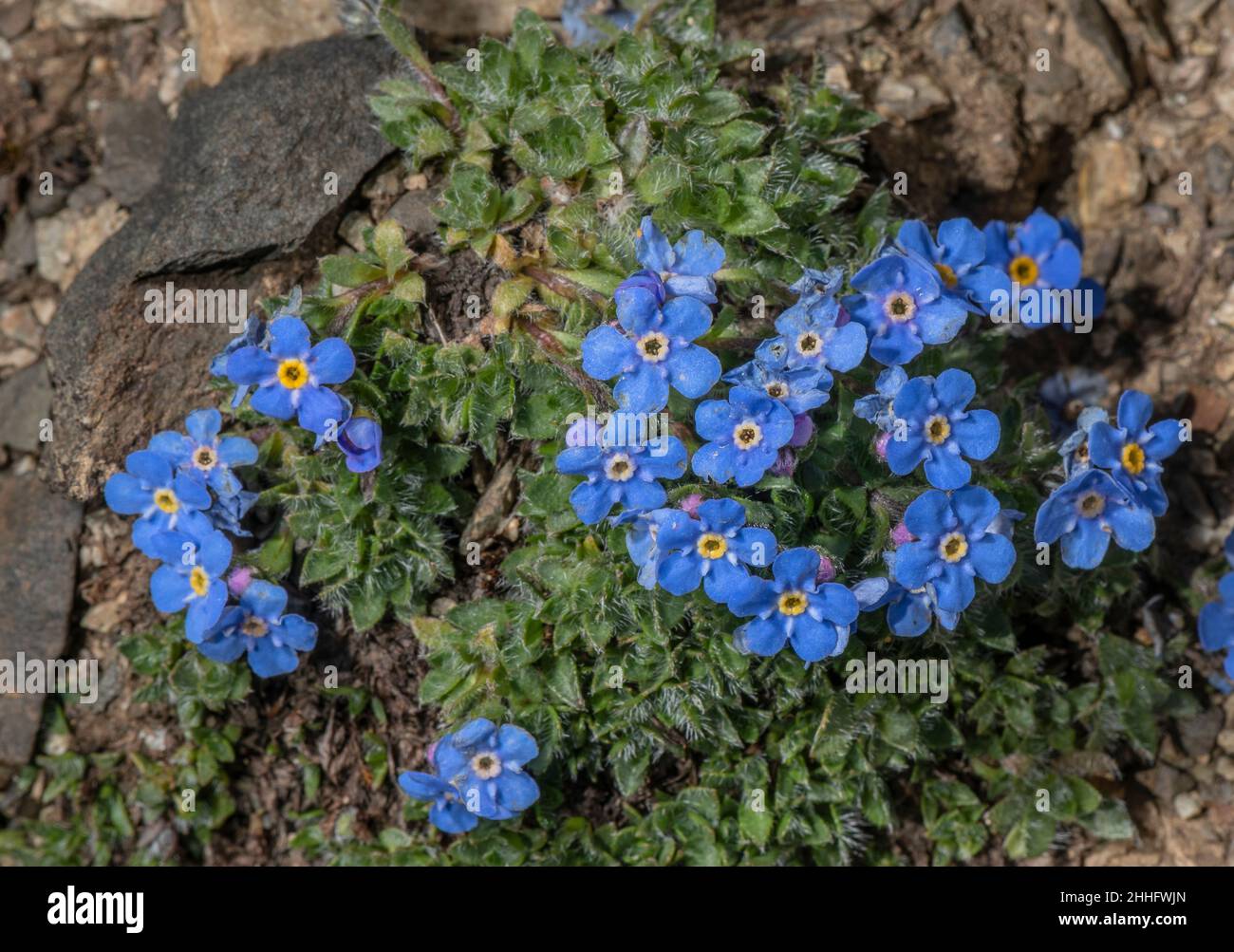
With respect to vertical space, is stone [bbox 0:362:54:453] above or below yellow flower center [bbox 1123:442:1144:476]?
above

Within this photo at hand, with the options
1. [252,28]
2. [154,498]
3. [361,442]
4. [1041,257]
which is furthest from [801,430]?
[252,28]

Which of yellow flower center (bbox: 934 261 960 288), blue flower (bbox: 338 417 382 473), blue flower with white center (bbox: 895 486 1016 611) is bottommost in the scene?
blue flower with white center (bbox: 895 486 1016 611)

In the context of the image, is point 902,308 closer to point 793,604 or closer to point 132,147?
point 793,604

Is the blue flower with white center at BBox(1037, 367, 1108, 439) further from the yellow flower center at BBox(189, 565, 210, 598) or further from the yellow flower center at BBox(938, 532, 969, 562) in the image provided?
the yellow flower center at BBox(189, 565, 210, 598)

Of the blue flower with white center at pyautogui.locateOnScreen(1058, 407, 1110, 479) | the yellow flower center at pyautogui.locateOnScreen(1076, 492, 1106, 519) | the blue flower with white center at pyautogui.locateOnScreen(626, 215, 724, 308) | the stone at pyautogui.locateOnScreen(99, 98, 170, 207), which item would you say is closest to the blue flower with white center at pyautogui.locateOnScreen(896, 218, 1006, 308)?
the blue flower with white center at pyautogui.locateOnScreen(1058, 407, 1110, 479)

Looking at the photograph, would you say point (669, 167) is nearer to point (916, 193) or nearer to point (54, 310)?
point (916, 193)

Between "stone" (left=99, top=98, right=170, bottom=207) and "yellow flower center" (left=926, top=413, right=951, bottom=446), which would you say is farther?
"stone" (left=99, top=98, right=170, bottom=207)

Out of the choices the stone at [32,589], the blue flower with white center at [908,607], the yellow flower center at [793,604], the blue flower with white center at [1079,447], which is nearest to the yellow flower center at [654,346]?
the yellow flower center at [793,604]
